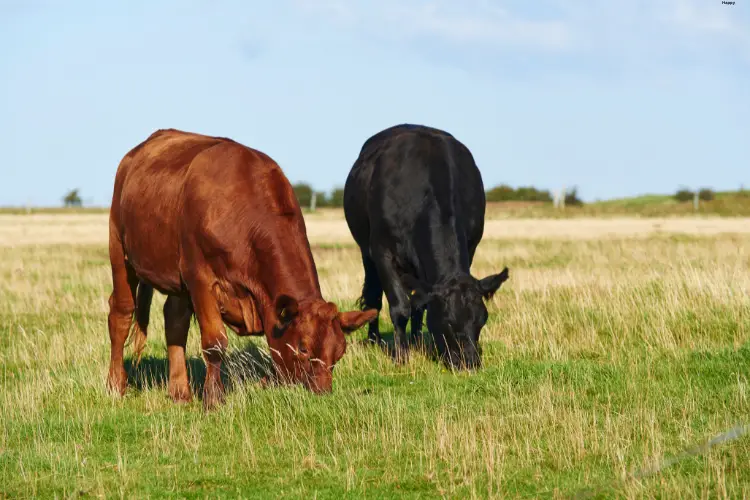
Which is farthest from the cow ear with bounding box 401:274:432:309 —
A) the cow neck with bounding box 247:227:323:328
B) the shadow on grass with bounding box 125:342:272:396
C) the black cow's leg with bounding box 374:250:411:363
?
the cow neck with bounding box 247:227:323:328

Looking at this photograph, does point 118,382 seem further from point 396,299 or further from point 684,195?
point 684,195

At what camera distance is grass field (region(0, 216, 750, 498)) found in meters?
6.30

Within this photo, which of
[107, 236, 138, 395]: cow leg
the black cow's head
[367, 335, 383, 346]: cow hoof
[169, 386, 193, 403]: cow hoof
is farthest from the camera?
[367, 335, 383, 346]: cow hoof

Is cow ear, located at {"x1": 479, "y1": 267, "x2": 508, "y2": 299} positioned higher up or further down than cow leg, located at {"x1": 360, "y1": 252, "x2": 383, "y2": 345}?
higher up

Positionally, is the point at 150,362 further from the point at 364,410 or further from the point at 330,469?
the point at 330,469

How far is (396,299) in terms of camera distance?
10852 millimetres

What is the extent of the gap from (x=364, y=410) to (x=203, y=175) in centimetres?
251

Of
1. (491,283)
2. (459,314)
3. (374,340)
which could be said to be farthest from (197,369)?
(491,283)

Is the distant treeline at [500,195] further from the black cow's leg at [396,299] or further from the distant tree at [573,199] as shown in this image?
the black cow's leg at [396,299]

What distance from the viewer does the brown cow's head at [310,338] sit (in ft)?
24.5

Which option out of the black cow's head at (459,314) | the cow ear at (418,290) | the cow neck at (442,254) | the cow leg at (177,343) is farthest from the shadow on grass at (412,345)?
the cow leg at (177,343)

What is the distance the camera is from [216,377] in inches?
332

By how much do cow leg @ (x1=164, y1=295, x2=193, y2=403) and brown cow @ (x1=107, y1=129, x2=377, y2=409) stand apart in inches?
0.5

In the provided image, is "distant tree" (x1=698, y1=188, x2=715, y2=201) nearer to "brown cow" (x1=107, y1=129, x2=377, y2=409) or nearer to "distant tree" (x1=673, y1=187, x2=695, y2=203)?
"distant tree" (x1=673, y1=187, x2=695, y2=203)
